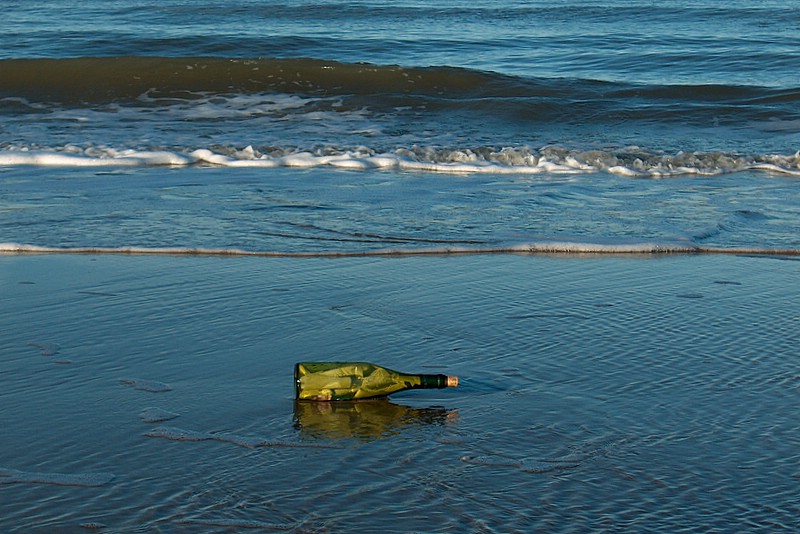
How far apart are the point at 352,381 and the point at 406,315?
3.00 feet

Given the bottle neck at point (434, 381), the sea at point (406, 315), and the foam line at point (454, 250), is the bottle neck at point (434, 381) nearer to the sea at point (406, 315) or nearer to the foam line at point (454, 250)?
the sea at point (406, 315)

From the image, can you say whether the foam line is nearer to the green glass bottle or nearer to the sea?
the sea

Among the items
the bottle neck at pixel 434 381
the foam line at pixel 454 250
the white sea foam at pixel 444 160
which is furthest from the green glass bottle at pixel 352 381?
the white sea foam at pixel 444 160

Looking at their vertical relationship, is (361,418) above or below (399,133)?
below

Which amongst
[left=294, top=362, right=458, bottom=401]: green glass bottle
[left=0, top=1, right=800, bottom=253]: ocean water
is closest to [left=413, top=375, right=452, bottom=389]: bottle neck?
[left=294, top=362, right=458, bottom=401]: green glass bottle

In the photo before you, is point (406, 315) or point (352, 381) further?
point (406, 315)

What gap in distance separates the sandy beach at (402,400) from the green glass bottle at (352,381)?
47 millimetres

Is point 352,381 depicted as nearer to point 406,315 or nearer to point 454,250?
point 406,315

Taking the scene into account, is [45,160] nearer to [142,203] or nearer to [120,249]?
[142,203]

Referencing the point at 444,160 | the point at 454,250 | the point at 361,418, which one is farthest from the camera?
the point at 444,160

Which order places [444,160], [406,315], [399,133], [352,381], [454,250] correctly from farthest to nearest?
[399,133], [444,160], [454,250], [406,315], [352,381]

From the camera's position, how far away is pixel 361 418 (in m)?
2.96

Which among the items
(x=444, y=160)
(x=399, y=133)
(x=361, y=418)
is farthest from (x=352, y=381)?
(x=399, y=133)

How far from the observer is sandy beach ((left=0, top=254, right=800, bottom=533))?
7.97 feet
